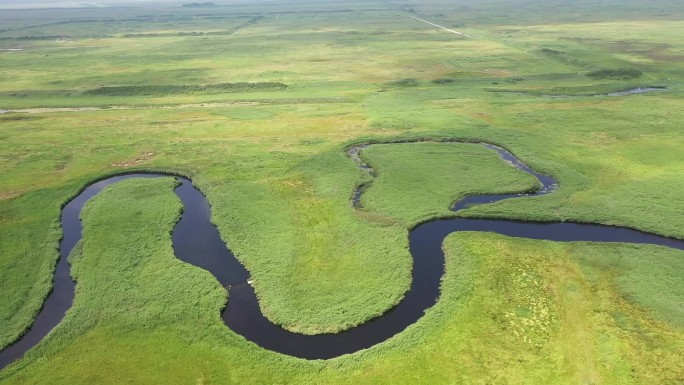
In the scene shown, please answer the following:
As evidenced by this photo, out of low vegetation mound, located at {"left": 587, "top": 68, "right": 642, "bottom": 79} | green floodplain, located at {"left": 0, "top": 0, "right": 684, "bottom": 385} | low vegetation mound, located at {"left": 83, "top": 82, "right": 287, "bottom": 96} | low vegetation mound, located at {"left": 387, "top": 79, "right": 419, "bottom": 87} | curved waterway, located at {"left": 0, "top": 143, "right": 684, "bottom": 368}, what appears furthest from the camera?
low vegetation mound, located at {"left": 387, "top": 79, "right": 419, "bottom": 87}

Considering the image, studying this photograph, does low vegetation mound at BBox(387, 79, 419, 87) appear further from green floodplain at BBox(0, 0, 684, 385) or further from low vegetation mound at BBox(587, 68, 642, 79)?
low vegetation mound at BBox(587, 68, 642, 79)

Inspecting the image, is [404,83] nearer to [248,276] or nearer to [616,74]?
[616,74]

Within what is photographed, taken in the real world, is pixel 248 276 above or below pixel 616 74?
below

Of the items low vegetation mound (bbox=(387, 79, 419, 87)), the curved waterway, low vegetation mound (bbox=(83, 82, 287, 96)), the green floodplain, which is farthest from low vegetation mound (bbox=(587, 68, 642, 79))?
low vegetation mound (bbox=(83, 82, 287, 96))

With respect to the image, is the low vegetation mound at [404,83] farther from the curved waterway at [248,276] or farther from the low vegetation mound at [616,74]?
the curved waterway at [248,276]

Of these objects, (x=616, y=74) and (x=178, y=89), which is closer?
(x=178, y=89)

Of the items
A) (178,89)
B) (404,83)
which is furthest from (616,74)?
(178,89)

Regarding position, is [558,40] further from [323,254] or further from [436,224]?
[323,254]

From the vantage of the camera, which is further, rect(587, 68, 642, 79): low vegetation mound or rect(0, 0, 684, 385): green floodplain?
rect(587, 68, 642, 79): low vegetation mound

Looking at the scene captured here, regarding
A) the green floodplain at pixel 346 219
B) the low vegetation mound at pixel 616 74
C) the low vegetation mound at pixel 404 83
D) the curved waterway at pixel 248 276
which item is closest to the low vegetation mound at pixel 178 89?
the green floodplain at pixel 346 219
